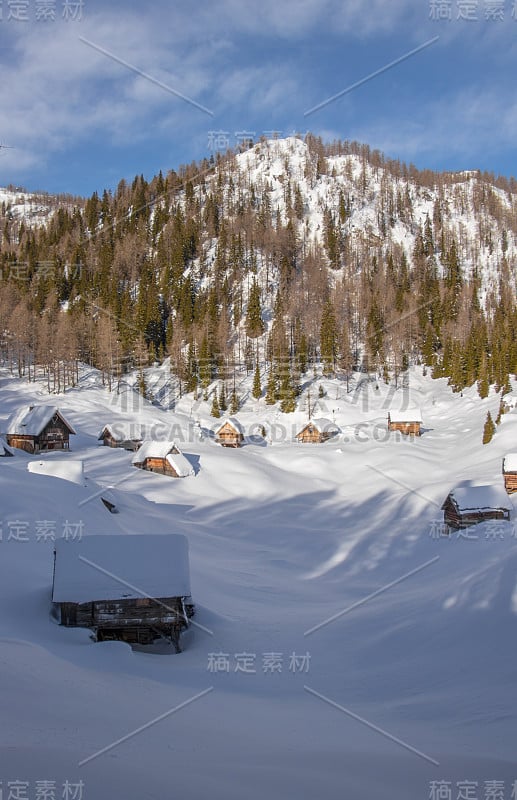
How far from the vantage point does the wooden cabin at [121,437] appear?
51875 mm

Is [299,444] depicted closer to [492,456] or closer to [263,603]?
[492,456]

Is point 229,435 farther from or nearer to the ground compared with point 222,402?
nearer to the ground

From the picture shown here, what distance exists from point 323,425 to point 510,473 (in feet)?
91.2

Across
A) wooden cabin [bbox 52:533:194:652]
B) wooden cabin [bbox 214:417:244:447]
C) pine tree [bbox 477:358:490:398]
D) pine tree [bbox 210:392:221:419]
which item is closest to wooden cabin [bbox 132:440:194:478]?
wooden cabin [bbox 214:417:244:447]

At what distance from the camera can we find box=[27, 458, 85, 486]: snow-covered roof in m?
31.8

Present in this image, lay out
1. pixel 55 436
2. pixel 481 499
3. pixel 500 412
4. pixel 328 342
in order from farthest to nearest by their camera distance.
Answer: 1. pixel 328 342
2. pixel 500 412
3. pixel 55 436
4. pixel 481 499

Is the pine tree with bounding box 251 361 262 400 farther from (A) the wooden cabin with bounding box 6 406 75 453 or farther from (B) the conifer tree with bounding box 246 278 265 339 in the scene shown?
(A) the wooden cabin with bounding box 6 406 75 453

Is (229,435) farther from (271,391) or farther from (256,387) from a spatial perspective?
(256,387)

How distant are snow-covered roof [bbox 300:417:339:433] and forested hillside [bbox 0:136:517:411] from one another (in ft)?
32.4

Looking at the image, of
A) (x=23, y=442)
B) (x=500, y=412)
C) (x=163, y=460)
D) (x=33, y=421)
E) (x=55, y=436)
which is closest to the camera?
(x=163, y=460)

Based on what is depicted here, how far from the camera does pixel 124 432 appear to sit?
53094 millimetres

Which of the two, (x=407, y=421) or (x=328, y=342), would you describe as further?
(x=328, y=342)
